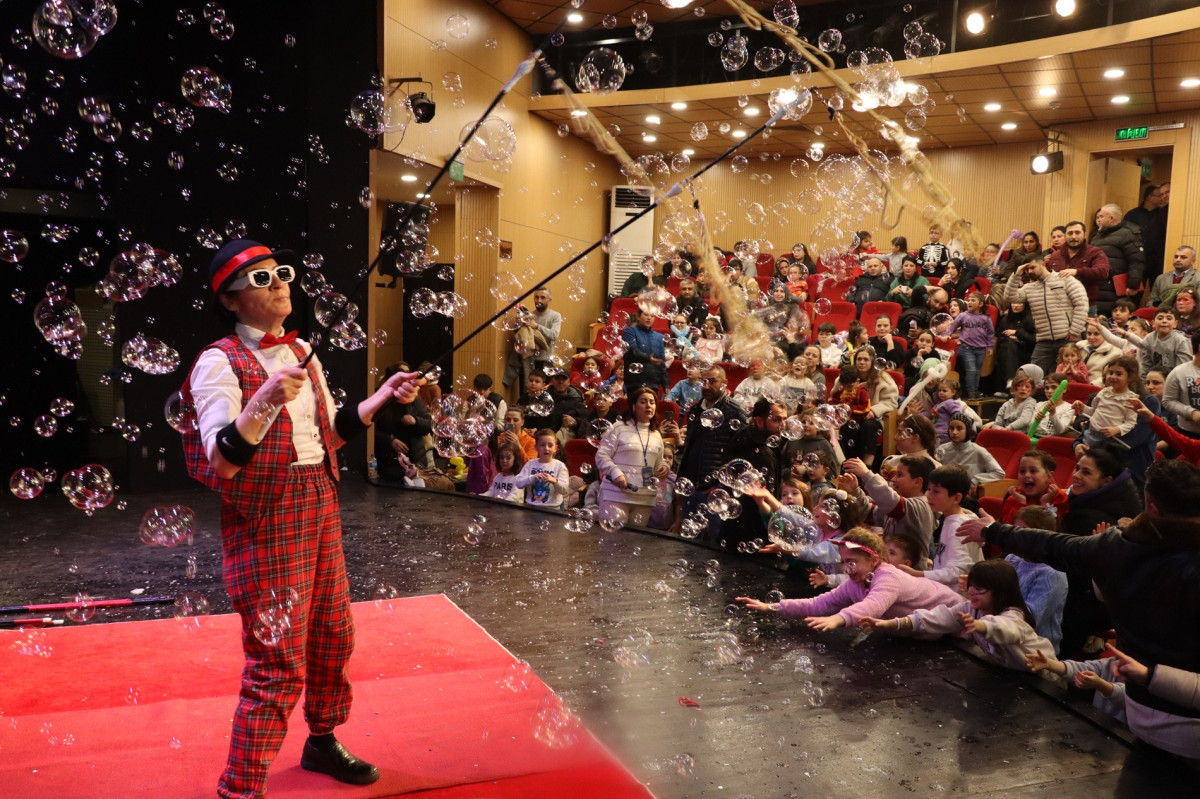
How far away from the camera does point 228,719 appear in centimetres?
287

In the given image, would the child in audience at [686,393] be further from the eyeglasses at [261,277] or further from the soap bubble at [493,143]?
the eyeglasses at [261,277]

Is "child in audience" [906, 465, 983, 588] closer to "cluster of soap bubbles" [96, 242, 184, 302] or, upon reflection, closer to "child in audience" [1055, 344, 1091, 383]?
"cluster of soap bubbles" [96, 242, 184, 302]

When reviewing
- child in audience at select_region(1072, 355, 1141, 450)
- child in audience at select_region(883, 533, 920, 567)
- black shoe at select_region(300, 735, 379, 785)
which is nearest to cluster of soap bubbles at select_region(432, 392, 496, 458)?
child in audience at select_region(883, 533, 920, 567)

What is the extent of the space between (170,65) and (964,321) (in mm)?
6855

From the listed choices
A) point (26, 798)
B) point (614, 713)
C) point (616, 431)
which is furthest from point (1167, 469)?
point (616, 431)

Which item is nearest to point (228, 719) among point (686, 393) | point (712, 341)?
point (686, 393)

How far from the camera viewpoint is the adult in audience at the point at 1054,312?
786cm

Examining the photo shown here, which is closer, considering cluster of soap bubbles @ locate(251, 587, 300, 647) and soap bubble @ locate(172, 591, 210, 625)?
cluster of soap bubbles @ locate(251, 587, 300, 647)

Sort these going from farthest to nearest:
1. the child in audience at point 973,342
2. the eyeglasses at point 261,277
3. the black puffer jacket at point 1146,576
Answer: the child in audience at point 973,342 < the black puffer jacket at point 1146,576 < the eyeglasses at point 261,277

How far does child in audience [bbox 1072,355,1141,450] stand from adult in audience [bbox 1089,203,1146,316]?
15.8 feet

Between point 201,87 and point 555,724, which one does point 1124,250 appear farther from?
point 555,724

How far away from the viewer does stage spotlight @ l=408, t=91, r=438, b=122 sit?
768 cm

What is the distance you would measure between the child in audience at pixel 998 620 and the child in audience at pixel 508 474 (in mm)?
3065

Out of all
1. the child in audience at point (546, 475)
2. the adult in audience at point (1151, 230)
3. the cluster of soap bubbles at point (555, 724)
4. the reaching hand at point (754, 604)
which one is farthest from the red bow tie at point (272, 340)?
the adult in audience at point (1151, 230)
